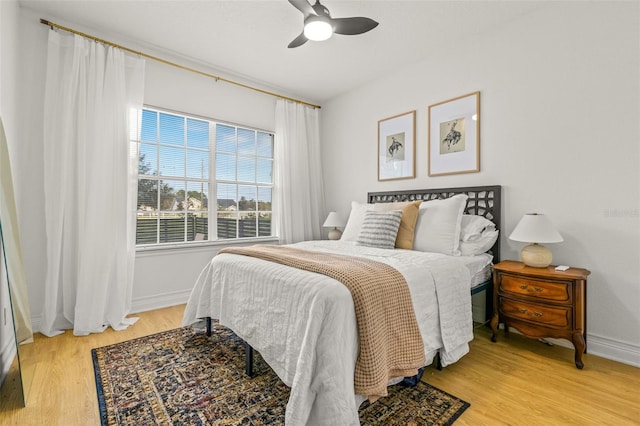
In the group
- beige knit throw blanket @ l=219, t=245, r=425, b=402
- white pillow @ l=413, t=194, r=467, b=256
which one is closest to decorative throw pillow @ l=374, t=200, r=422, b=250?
white pillow @ l=413, t=194, r=467, b=256

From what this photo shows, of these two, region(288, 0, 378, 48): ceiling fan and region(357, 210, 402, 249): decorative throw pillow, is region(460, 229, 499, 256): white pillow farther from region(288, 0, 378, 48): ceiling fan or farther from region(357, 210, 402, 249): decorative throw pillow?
region(288, 0, 378, 48): ceiling fan

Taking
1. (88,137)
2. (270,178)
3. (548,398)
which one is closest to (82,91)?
(88,137)

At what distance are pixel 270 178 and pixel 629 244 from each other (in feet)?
12.0

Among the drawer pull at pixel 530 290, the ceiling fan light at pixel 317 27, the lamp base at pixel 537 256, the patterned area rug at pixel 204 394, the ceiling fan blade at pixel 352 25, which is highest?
the ceiling fan blade at pixel 352 25

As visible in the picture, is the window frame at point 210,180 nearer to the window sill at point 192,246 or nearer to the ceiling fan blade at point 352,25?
the window sill at point 192,246

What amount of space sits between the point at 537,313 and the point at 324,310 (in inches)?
67.5

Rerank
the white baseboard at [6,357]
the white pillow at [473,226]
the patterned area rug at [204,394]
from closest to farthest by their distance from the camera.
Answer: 1. the patterned area rug at [204,394]
2. the white baseboard at [6,357]
3. the white pillow at [473,226]

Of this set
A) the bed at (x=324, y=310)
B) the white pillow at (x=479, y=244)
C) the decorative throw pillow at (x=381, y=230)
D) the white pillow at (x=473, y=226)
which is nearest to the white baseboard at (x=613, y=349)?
the bed at (x=324, y=310)

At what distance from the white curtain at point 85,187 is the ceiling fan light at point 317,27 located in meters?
1.94

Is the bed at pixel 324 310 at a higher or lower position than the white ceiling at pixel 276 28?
lower

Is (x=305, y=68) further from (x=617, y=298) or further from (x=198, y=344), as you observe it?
(x=617, y=298)

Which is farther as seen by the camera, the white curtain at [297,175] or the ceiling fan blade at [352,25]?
the white curtain at [297,175]

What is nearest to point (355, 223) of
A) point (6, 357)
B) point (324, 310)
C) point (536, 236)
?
point (536, 236)

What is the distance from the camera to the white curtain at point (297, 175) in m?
4.09
